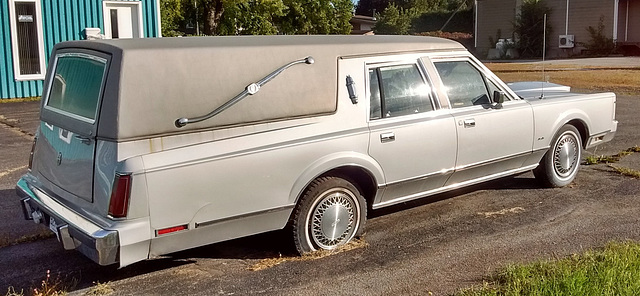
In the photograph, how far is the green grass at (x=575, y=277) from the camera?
4453 millimetres

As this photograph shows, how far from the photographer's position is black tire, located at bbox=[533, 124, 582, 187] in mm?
7324

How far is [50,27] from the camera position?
1658 centimetres

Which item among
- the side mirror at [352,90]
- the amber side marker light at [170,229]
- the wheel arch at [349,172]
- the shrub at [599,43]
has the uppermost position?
the shrub at [599,43]

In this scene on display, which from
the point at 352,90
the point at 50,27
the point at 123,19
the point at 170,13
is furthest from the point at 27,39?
the point at 352,90

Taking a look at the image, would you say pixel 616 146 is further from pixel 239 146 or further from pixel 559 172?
pixel 239 146

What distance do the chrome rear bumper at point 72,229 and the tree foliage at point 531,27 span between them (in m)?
36.1

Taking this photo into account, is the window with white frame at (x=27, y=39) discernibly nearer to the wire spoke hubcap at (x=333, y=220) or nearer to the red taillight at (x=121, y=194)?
the wire spoke hubcap at (x=333, y=220)

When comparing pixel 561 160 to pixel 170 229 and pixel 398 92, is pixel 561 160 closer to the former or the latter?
pixel 398 92

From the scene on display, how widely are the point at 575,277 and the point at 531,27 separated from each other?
3647 cm

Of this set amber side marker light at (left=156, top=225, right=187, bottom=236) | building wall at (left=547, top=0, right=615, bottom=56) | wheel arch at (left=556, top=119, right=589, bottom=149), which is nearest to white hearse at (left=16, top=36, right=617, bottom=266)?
amber side marker light at (left=156, top=225, right=187, bottom=236)

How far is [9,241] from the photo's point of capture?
20.0 ft

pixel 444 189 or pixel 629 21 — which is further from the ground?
pixel 629 21

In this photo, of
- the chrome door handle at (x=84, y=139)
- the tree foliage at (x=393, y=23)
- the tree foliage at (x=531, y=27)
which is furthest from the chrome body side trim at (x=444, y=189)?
the tree foliage at (x=393, y=23)

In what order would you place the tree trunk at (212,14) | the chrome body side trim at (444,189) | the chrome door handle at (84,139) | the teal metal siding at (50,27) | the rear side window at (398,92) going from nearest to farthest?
the chrome door handle at (84,139)
the rear side window at (398,92)
the chrome body side trim at (444,189)
the teal metal siding at (50,27)
the tree trunk at (212,14)
